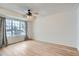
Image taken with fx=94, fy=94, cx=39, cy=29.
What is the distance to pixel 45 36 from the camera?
2.64 meters

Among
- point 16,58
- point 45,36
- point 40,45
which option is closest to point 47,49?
point 40,45

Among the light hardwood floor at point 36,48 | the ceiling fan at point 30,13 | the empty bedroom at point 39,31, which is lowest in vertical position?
the light hardwood floor at point 36,48

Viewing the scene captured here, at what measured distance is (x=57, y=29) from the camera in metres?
2.64

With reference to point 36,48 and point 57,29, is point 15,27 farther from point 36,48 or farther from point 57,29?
point 57,29

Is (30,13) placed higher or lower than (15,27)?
higher

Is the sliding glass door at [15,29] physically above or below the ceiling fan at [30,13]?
below

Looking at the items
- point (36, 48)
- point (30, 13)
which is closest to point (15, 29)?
point (30, 13)

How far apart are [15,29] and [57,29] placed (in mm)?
1168

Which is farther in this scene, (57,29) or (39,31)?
(39,31)

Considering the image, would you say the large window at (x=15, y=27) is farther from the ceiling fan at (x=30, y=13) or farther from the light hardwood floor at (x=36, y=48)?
the light hardwood floor at (x=36, y=48)

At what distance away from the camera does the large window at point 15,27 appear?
8.55 ft

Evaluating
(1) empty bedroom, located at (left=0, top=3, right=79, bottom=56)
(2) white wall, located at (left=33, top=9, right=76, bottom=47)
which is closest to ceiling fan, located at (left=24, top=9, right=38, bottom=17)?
(1) empty bedroom, located at (left=0, top=3, right=79, bottom=56)

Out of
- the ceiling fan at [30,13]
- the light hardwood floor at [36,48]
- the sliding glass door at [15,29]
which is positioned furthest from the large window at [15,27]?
the light hardwood floor at [36,48]

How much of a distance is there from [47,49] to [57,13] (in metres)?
1.07
